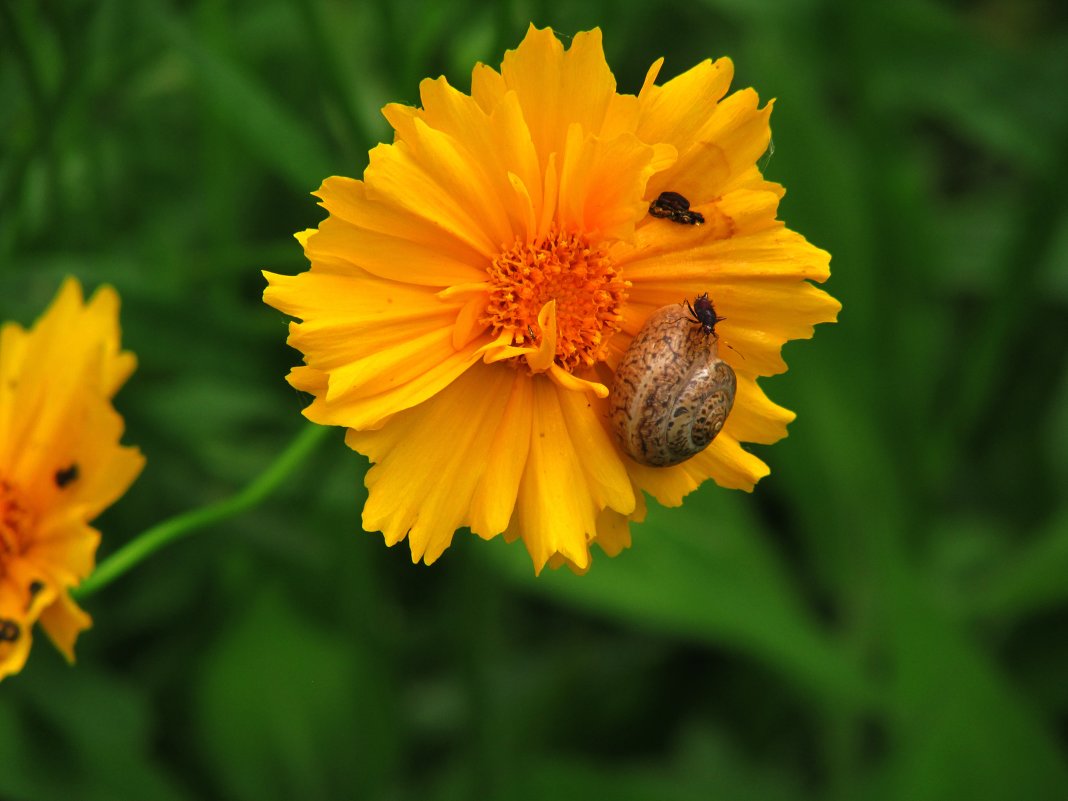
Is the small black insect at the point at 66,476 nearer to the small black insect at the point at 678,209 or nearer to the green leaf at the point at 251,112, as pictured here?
the green leaf at the point at 251,112

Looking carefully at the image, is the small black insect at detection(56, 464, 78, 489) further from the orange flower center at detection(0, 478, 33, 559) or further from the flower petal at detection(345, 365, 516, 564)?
the flower petal at detection(345, 365, 516, 564)

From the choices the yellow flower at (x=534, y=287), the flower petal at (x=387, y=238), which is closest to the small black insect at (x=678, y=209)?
the yellow flower at (x=534, y=287)

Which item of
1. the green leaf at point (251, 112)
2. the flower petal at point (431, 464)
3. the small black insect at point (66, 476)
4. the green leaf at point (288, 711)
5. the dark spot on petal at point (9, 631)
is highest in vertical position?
the green leaf at point (251, 112)

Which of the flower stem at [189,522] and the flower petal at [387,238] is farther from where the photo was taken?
the flower stem at [189,522]

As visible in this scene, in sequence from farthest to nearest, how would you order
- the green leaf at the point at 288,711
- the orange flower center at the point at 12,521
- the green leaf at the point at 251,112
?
the green leaf at the point at 288,711 < the green leaf at the point at 251,112 < the orange flower center at the point at 12,521

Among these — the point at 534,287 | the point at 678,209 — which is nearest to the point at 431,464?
the point at 534,287

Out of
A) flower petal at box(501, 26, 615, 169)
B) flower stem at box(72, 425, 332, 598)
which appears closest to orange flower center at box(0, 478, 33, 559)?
flower stem at box(72, 425, 332, 598)

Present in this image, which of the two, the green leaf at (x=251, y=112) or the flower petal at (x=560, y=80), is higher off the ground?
the flower petal at (x=560, y=80)
